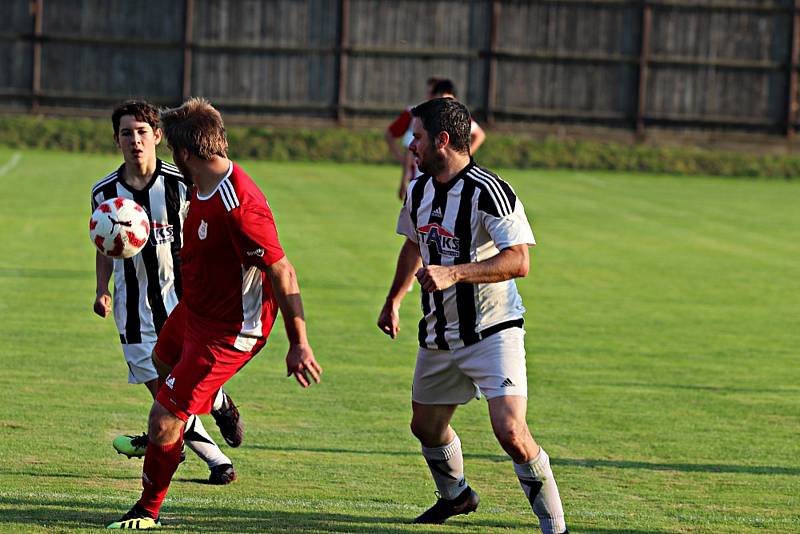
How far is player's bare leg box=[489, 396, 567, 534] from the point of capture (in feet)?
19.3

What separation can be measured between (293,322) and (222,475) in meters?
1.65

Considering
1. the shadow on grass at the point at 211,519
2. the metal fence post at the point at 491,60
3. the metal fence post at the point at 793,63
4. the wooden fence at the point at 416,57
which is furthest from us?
the metal fence post at the point at 793,63

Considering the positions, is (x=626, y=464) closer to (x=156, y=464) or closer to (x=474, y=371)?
(x=474, y=371)

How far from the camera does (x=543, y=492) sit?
5.94 m

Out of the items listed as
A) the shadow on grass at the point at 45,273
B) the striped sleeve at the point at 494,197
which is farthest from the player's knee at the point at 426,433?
the shadow on grass at the point at 45,273

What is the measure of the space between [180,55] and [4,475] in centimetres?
2720

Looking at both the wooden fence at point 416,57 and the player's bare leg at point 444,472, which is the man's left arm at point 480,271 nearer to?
the player's bare leg at point 444,472

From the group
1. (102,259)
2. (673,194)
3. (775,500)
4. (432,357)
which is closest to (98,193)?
(102,259)

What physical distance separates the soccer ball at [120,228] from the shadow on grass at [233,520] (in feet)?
4.17

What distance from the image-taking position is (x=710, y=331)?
41.6 ft

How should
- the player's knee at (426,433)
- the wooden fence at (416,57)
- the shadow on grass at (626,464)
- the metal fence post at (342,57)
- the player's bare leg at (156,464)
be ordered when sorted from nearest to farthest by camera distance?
the player's bare leg at (156,464) → the player's knee at (426,433) → the shadow on grass at (626,464) → the wooden fence at (416,57) → the metal fence post at (342,57)

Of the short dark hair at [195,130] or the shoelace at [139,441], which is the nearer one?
the short dark hair at [195,130]

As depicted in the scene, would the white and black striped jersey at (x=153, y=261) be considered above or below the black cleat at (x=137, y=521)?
above

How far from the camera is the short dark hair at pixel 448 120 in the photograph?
6.04 m
